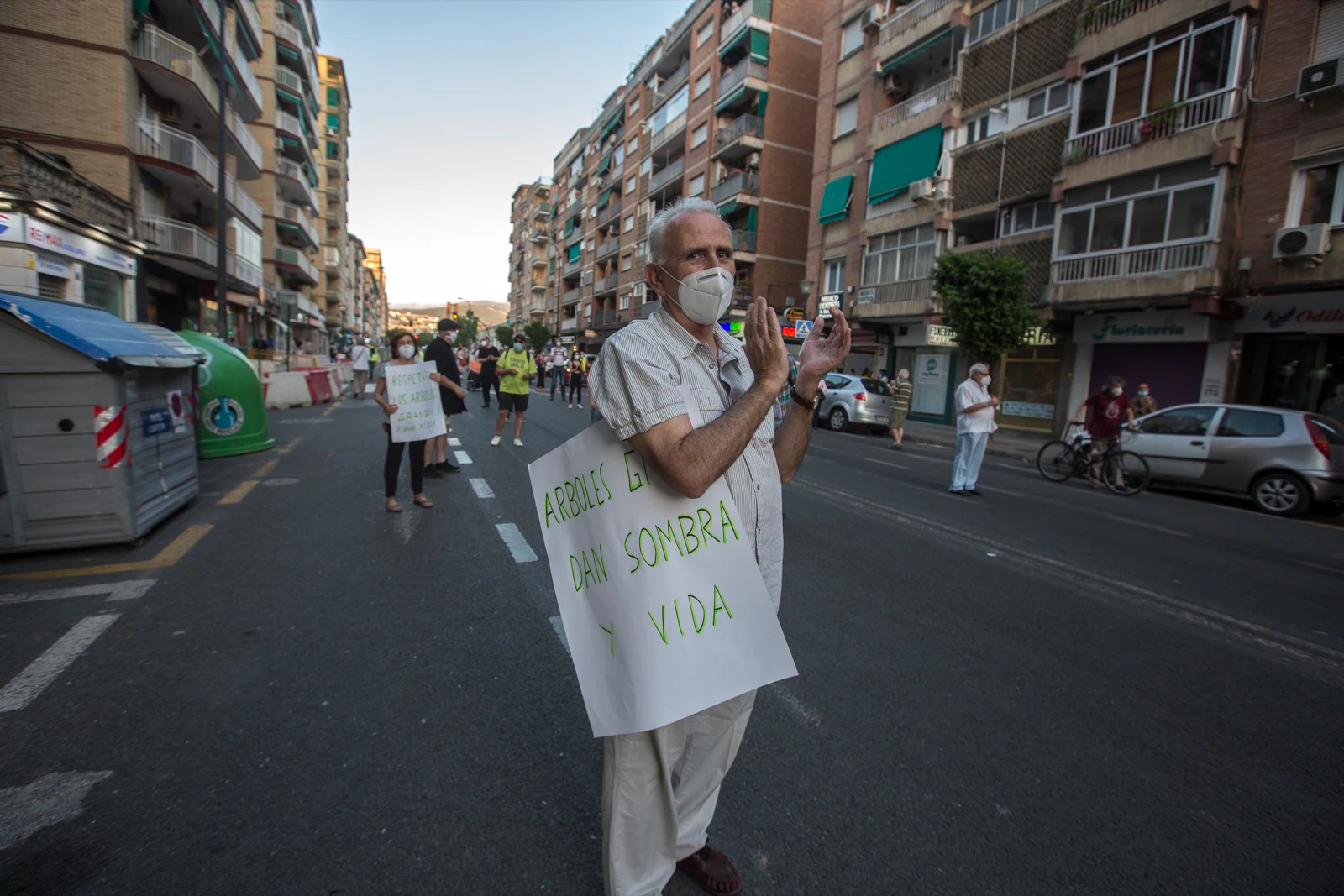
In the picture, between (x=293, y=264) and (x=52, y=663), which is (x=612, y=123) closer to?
(x=293, y=264)

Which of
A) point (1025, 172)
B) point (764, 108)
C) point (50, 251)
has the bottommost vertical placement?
point (50, 251)

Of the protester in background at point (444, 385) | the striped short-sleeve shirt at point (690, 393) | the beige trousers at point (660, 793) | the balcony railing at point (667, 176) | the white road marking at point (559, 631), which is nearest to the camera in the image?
the striped short-sleeve shirt at point (690, 393)

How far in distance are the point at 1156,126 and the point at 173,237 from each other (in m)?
28.8

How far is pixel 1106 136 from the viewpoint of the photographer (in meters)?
17.5

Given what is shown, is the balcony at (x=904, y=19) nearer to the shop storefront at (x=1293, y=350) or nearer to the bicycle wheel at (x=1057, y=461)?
the shop storefront at (x=1293, y=350)

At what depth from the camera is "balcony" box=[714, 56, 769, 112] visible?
109ft

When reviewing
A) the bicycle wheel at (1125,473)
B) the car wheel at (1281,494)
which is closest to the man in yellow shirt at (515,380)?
the bicycle wheel at (1125,473)

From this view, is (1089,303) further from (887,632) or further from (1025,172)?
(887,632)

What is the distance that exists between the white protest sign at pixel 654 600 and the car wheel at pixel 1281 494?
438 inches

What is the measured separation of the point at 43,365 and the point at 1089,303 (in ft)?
66.5

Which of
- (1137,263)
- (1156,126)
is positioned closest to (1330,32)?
(1156,126)

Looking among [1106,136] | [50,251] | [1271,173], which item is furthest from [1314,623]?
[50,251]

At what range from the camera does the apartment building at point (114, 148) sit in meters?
15.4

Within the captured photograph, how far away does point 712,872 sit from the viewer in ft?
6.31
